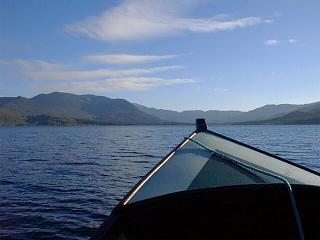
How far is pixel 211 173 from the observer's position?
Result: 6.49 meters

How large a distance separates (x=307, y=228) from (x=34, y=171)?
32.9 meters

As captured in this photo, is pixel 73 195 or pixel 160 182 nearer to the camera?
pixel 160 182

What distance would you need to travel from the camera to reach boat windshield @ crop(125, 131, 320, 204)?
5828 mm

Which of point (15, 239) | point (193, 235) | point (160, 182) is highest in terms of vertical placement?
point (160, 182)

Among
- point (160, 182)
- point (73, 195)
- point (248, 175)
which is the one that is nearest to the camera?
point (248, 175)

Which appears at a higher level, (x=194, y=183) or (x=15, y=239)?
(x=194, y=183)

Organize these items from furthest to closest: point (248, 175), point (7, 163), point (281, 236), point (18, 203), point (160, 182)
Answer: point (7, 163) → point (18, 203) → point (160, 182) → point (248, 175) → point (281, 236)

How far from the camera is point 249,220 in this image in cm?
533

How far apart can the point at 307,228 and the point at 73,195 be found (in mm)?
19638

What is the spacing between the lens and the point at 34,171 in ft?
116

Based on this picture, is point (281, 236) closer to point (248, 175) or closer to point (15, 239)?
point (248, 175)

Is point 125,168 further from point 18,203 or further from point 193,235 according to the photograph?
point 193,235

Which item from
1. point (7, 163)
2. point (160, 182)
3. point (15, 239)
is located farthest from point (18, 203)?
point (7, 163)

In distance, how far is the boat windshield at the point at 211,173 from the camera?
5828mm
